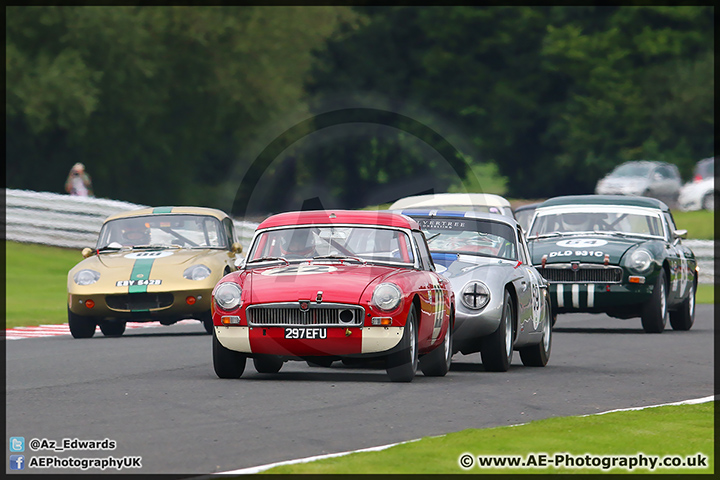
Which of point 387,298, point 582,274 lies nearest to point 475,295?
point 387,298

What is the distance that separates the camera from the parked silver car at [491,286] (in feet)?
38.1

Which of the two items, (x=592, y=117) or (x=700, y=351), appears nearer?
(x=700, y=351)

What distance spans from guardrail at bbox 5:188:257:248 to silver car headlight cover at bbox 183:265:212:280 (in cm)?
1258

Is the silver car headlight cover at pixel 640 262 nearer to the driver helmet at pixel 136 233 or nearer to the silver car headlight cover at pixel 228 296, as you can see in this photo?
the driver helmet at pixel 136 233

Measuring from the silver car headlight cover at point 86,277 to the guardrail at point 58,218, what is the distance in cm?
1277

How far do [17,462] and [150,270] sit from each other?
9063mm

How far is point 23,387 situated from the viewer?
10.0 meters

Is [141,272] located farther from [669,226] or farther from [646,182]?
[646,182]

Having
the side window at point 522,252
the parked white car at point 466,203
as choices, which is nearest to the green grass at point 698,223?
the parked white car at point 466,203

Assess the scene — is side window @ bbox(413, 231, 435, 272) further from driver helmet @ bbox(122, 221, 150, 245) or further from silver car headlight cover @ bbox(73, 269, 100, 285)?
driver helmet @ bbox(122, 221, 150, 245)

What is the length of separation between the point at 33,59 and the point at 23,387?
3316 centimetres

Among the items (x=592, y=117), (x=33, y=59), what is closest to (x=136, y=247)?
(x=33, y=59)

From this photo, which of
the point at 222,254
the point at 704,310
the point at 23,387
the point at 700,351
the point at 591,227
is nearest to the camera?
Answer: the point at 23,387

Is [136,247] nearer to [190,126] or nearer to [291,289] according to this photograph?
[291,289]
